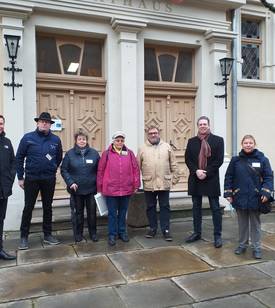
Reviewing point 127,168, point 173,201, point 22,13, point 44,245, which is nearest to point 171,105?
point 173,201

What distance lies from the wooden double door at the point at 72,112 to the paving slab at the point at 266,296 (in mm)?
4238

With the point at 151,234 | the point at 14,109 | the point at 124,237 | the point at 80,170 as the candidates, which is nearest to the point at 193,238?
the point at 151,234

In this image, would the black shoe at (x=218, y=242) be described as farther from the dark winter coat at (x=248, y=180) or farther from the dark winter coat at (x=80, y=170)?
the dark winter coat at (x=80, y=170)

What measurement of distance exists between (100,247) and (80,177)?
3.48ft

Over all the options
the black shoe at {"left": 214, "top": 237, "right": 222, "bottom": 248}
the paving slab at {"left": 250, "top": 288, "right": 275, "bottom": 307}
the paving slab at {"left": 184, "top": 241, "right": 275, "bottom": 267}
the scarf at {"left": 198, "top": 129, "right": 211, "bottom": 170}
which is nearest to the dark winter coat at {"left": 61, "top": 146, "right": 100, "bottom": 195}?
the scarf at {"left": 198, "top": 129, "right": 211, "bottom": 170}

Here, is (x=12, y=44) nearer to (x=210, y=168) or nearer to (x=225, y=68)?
(x=210, y=168)

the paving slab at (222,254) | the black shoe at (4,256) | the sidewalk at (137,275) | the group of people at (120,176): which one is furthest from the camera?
the group of people at (120,176)

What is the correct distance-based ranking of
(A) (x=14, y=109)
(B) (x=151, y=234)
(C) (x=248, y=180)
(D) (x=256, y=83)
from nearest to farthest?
(C) (x=248, y=180), (B) (x=151, y=234), (A) (x=14, y=109), (D) (x=256, y=83)

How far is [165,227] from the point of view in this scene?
6.02 meters

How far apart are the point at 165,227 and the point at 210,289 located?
6.45 ft

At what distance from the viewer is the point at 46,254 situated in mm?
5320

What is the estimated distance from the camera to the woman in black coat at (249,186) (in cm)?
502

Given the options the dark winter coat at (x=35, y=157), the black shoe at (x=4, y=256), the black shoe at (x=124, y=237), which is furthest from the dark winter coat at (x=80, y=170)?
the black shoe at (x=4, y=256)

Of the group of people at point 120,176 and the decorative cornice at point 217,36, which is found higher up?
the decorative cornice at point 217,36
